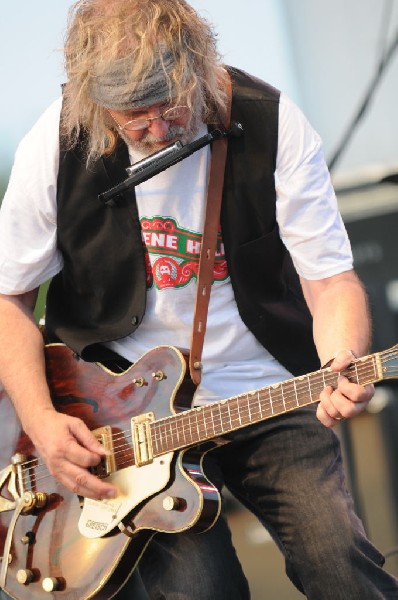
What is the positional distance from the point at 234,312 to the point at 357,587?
74 cm

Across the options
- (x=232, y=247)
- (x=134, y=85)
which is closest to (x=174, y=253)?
(x=232, y=247)

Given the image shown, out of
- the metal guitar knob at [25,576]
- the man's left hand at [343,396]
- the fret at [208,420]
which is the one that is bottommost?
the metal guitar knob at [25,576]

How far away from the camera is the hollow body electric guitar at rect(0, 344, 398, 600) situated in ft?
8.34

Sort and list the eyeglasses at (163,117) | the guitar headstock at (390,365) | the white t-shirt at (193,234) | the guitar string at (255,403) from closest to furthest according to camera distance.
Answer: the guitar headstock at (390,365)
the guitar string at (255,403)
the eyeglasses at (163,117)
the white t-shirt at (193,234)

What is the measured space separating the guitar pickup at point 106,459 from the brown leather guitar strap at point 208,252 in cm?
29

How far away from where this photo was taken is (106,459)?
2.77 meters

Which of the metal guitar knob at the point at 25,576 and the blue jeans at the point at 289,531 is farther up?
the blue jeans at the point at 289,531

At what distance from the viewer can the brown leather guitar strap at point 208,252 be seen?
268cm

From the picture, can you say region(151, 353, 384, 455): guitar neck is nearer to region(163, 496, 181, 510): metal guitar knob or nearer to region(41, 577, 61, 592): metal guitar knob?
region(163, 496, 181, 510): metal guitar knob

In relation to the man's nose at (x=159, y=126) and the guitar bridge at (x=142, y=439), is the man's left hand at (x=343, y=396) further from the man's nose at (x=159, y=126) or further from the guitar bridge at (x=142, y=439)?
the man's nose at (x=159, y=126)

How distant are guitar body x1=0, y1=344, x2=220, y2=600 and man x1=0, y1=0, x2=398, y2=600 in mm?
69

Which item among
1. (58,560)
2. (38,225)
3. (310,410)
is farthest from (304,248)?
(58,560)

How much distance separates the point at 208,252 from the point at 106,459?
0.59 meters

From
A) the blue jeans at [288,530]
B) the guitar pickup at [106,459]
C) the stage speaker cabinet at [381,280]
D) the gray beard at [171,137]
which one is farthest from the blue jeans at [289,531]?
the stage speaker cabinet at [381,280]
